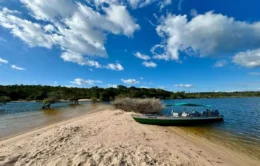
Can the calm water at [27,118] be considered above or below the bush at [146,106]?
below

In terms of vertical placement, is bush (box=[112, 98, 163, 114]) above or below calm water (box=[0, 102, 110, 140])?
above

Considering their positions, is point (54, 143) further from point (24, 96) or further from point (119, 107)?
point (24, 96)

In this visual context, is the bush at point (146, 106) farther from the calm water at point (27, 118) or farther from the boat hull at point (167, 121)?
the boat hull at point (167, 121)

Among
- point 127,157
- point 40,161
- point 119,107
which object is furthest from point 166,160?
point 119,107

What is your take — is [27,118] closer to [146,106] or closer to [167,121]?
[146,106]

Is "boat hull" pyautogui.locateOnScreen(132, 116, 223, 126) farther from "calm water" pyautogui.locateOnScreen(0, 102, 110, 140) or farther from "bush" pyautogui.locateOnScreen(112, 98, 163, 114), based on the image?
"calm water" pyautogui.locateOnScreen(0, 102, 110, 140)

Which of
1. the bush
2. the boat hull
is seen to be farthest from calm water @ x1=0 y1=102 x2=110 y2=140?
the boat hull

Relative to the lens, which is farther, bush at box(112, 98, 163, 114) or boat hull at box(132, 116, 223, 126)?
bush at box(112, 98, 163, 114)

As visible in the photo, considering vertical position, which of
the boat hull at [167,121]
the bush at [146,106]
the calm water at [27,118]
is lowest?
the calm water at [27,118]

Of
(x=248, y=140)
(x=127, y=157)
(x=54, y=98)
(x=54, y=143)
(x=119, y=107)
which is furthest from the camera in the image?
(x=54, y=98)

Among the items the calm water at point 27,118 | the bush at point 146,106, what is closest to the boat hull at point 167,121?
the bush at point 146,106

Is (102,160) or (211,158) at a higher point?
(102,160)

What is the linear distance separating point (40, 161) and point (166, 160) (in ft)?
17.3

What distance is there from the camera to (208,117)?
917 inches
